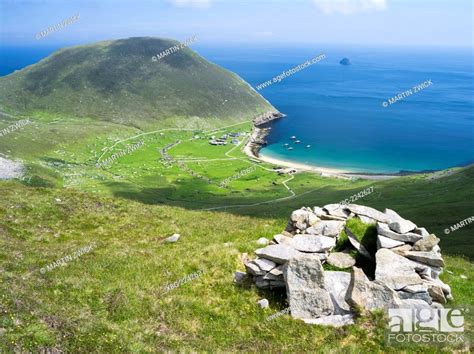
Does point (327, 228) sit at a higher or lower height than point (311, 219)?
higher

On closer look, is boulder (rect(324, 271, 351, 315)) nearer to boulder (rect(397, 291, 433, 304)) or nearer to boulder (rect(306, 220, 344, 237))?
boulder (rect(397, 291, 433, 304))

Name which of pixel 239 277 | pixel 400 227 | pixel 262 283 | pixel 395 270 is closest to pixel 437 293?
pixel 395 270

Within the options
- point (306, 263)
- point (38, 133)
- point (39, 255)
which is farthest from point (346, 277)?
point (38, 133)

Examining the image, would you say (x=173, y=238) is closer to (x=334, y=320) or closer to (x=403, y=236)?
(x=334, y=320)

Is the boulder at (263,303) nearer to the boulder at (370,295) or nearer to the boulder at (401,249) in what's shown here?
the boulder at (370,295)

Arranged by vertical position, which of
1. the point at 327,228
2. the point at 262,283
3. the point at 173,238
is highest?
the point at 327,228

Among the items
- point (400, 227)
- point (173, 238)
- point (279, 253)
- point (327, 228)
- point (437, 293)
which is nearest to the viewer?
point (437, 293)

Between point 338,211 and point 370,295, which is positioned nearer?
point 370,295
